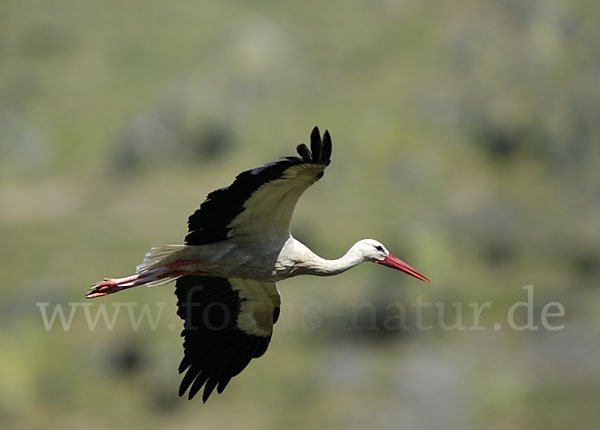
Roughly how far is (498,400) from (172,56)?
24.7 m

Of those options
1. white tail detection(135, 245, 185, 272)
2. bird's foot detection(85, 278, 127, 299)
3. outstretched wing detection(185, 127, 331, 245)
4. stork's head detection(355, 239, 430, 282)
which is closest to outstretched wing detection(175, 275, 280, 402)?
white tail detection(135, 245, 185, 272)

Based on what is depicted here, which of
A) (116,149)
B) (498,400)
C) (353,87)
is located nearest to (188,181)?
(116,149)

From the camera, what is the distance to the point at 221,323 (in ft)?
41.8

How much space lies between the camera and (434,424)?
27.8 meters

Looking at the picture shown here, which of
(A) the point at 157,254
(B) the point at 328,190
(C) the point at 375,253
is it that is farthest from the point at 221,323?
(B) the point at 328,190

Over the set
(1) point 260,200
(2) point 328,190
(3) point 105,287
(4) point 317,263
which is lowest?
(3) point 105,287

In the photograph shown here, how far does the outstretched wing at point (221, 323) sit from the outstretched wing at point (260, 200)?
0.83 meters

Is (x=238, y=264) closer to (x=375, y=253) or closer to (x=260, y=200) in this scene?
(x=260, y=200)

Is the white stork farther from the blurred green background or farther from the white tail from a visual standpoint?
the blurred green background

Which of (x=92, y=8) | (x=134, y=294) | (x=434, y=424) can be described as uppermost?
(x=92, y=8)

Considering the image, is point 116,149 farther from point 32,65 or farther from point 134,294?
point 134,294

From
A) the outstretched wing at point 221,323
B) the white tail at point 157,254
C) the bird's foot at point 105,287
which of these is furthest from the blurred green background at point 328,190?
the white tail at point 157,254

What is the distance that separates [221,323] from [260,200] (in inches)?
74.3

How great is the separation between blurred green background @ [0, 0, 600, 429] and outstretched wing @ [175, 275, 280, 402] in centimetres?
1537
